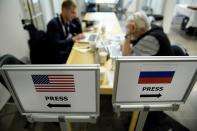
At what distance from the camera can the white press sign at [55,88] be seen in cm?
84

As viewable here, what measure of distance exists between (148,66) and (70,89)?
0.46 metres

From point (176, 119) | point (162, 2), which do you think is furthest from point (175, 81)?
point (162, 2)

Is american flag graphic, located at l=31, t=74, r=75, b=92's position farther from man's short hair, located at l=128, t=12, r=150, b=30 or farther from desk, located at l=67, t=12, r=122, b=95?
Answer: man's short hair, located at l=128, t=12, r=150, b=30

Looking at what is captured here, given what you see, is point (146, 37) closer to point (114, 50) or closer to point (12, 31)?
point (114, 50)

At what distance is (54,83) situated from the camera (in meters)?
0.90

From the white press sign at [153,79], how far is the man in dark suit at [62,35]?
1.53 m

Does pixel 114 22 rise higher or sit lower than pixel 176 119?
higher

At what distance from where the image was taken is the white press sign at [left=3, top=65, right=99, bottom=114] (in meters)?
0.84

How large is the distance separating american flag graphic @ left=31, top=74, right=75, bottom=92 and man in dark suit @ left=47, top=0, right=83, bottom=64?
1499 millimetres

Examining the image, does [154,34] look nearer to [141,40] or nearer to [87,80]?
[141,40]

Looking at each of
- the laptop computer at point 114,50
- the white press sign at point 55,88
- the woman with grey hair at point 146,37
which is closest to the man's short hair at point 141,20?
the woman with grey hair at point 146,37

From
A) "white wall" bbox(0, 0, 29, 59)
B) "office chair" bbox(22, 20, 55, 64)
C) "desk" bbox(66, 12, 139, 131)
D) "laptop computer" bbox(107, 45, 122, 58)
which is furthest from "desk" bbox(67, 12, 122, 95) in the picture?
"white wall" bbox(0, 0, 29, 59)

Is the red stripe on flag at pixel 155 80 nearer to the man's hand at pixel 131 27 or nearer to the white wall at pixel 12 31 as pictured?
the man's hand at pixel 131 27

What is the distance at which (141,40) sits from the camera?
1.52 meters
